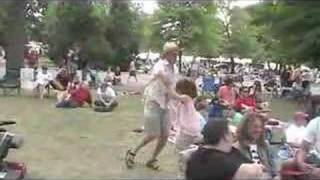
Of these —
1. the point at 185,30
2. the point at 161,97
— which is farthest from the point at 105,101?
the point at 185,30

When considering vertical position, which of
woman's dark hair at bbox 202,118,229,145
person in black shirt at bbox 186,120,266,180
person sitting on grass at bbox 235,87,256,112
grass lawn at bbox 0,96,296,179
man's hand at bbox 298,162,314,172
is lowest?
grass lawn at bbox 0,96,296,179

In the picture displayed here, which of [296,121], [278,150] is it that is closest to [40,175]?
[278,150]

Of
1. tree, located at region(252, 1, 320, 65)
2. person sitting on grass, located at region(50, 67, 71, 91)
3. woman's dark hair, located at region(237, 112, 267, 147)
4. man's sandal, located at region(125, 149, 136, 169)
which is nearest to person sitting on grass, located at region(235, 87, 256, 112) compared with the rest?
man's sandal, located at region(125, 149, 136, 169)

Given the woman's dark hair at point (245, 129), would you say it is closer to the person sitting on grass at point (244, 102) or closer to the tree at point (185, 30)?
the person sitting on grass at point (244, 102)

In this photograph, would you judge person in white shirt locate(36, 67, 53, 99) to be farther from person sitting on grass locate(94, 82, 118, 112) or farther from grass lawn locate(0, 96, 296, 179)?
person sitting on grass locate(94, 82, 118, 112)

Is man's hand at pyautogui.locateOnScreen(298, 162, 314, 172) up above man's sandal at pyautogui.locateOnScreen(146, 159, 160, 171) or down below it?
above

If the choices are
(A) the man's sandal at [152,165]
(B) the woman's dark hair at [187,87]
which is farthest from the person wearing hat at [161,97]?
(A) the man's sandal at [152,165]

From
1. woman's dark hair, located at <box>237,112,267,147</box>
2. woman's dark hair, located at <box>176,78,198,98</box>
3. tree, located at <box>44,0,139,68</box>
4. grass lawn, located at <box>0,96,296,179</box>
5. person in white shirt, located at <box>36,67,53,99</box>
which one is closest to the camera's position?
woman's dark hair, located at <box>237,112,267,147</box>

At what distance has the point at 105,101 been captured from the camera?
1631 centimetres

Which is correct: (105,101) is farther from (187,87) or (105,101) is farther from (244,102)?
(187,87)

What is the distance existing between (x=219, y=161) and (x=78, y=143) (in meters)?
6.80

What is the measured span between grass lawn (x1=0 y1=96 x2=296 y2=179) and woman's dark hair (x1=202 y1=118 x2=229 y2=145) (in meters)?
3.71

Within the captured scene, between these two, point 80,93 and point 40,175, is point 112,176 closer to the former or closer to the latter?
point 40,175

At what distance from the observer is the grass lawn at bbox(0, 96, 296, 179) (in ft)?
26.1
